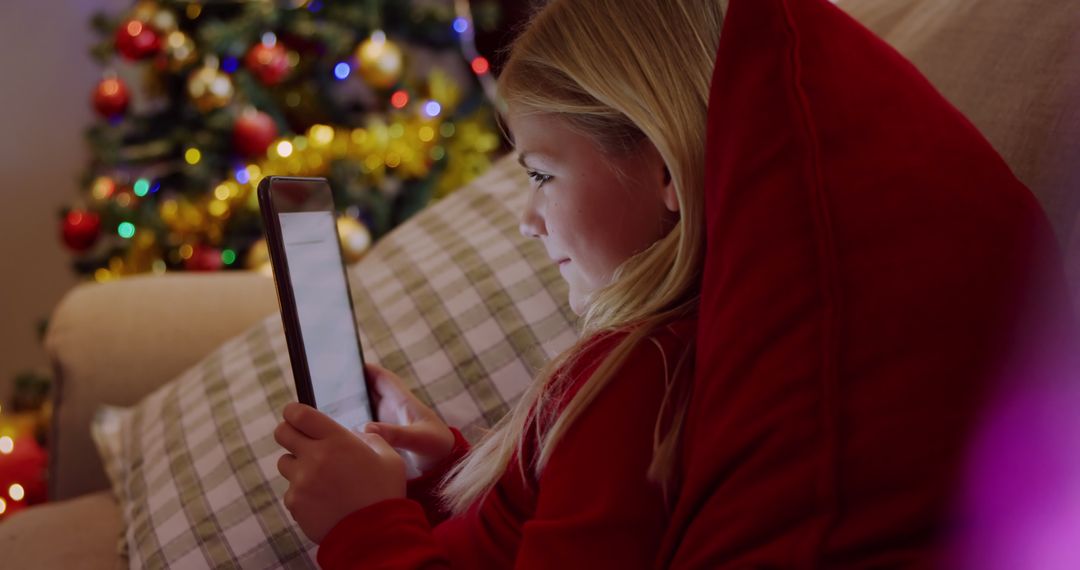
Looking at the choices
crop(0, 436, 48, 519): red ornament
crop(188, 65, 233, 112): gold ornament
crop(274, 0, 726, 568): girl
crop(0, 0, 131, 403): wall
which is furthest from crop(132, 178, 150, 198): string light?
crop(274, 0, 726, 568): girl

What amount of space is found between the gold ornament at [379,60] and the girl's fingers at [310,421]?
151 cm

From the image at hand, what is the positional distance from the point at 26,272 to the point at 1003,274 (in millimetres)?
2748

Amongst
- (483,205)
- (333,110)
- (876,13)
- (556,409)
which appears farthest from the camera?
(333,110)

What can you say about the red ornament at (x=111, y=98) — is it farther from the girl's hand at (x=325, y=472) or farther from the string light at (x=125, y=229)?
the girl's hand at (x=325, y=472)

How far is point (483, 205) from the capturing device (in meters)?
1.07

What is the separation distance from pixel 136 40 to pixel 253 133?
0.96 feet

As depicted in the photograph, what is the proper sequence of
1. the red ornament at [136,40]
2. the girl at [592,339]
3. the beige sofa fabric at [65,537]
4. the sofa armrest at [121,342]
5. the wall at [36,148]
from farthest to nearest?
the wall at [36,148]
the red ornament at [136,40]
the sofa armrest at [121,342]
the beige sofa fabric at [65,537]
the girl at [592,339]

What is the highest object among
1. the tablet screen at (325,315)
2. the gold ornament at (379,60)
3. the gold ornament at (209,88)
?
the gold ornament at (209,88)

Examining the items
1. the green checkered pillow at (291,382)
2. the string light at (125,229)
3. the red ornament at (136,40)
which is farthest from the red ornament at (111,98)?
the green checkered pillow at (291,382)

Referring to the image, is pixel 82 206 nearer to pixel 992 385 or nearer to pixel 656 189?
pixel 656 189

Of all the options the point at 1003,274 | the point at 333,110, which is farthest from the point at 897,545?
the point at 333,110

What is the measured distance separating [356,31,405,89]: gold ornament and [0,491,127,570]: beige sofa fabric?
47.3 inches

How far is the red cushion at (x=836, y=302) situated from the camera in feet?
1.46

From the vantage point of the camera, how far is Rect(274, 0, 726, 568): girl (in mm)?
549
